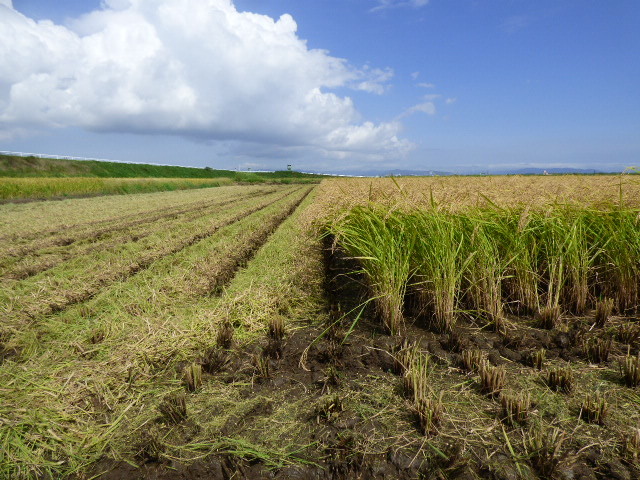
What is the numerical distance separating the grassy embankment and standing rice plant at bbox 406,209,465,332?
22466 millimetres

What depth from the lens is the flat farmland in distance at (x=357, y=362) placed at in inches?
77.4

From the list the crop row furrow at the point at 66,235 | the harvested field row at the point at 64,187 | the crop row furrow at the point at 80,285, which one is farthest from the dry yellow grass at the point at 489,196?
the harvested field row at the point at 64,187

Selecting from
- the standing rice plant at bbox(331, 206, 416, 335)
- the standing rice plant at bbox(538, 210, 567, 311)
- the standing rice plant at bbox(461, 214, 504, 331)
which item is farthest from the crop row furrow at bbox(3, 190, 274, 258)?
the standing rice plant at bbox(538, 210, 567, 311)

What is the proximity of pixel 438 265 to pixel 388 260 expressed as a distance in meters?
0.47

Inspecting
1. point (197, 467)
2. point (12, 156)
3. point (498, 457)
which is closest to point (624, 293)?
point (498, 457)

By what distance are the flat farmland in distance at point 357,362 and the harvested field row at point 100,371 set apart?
14 millimetres

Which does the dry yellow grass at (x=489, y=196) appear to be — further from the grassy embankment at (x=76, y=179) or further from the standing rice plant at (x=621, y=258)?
the grassy embankment at (x=76, y=179)

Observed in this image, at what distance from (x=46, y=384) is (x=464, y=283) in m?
3.94

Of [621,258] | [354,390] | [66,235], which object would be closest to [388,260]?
[354,390]

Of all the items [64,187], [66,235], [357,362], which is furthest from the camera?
[64,187]

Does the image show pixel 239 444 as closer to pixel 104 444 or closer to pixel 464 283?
pixel 104 444

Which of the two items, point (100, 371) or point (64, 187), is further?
point (64, 187)

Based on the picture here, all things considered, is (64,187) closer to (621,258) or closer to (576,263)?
(576,263)

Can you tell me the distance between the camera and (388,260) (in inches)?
135
